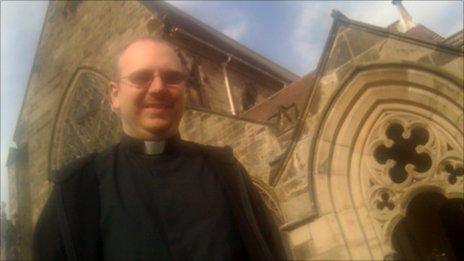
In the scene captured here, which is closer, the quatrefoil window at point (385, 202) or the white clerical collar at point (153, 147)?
the white clerical collar at point (153, 147)

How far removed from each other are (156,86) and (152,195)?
0.44m

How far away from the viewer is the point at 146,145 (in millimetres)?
1995

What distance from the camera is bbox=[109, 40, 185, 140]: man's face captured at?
6.28 feet

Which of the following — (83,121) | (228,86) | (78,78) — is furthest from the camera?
(78,78)

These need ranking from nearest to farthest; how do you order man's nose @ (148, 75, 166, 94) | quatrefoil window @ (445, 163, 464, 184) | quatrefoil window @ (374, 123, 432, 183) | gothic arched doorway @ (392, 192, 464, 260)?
man's nose @ (148, 75, 166, 94) < quatrefoil window @ (445, 163, 464, 184) < quatrefoil window @ (374, 123, 432, 183) < gothic arched doorway @ (392, 192, 464, 260)

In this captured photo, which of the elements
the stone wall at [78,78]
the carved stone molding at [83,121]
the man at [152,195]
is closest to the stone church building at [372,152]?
the man at [152,195]

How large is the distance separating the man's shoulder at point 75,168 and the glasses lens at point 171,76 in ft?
1.28

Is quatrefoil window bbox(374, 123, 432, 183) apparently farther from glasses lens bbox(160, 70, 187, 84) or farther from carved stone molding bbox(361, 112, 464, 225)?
glasses lens bbox(160, 70, 187, 84)

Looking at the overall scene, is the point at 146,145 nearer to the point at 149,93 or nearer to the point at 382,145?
the point at 149,93

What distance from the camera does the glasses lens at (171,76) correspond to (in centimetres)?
195

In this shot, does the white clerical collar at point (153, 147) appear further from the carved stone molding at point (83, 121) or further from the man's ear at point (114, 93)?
the carved stone molding at point (83, 121)

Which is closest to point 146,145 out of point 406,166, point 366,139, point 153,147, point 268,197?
point 153,147

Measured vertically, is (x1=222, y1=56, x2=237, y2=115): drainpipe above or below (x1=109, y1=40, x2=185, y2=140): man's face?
above

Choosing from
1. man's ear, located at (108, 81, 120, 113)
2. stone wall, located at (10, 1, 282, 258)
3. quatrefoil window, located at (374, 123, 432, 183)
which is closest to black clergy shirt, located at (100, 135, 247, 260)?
man's ear, located at (108, 81, 120, 113)
